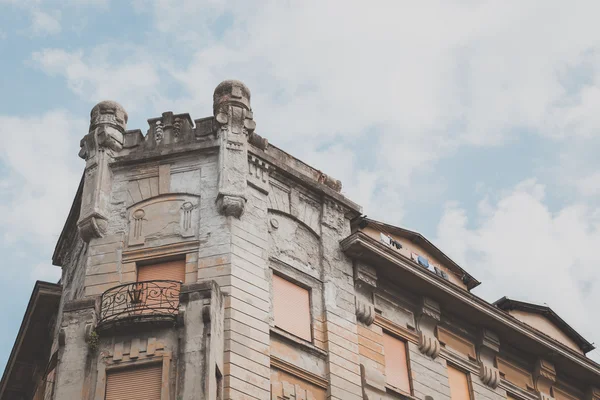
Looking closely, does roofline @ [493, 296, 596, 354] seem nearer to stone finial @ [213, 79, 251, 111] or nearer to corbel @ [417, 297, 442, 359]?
corbel @ [417, 297, 442, 359]

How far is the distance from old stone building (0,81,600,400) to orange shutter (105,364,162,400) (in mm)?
36

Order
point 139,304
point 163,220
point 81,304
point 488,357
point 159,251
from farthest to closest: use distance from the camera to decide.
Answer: point 488,357, point 163,220, point 159,251, point 139,304, point 81,304

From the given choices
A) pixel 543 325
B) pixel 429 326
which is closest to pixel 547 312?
pixel 543 325

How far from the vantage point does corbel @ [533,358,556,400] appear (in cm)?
3612

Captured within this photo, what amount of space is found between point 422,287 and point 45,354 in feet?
38.6

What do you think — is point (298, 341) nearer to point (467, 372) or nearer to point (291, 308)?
point (291, 308)

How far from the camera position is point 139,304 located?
27.8 m

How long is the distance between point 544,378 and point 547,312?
2.65 metres

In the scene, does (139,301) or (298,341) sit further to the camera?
(298,341)

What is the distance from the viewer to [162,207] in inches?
1187

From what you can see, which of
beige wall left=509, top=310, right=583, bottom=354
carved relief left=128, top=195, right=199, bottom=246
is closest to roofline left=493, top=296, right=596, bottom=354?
beige wall left=509, top=310, right=583, bottom=354

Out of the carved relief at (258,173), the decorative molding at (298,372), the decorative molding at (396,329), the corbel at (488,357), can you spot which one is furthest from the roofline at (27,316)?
the corbel at (488,357)

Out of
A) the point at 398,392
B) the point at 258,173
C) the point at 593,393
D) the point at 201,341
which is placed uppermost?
the point at 258,173

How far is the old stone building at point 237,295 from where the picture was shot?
1039 inches
